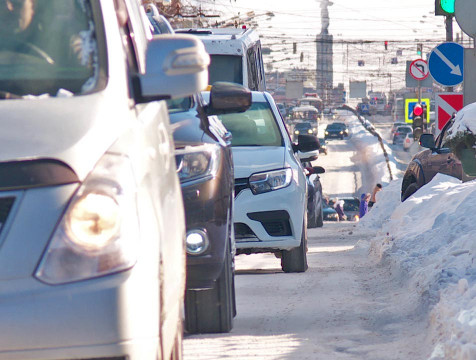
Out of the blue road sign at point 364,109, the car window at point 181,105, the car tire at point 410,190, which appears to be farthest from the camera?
the blue road sign at point 364,109

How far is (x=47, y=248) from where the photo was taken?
3.17m

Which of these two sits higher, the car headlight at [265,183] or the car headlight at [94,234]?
the car headlight at [94,234]

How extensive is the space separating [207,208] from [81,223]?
2.81 m

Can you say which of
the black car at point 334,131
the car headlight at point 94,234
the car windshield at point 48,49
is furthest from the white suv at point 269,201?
the black car at point 334,131

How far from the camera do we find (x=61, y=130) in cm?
333

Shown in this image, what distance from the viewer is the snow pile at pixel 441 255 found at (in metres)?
5.74

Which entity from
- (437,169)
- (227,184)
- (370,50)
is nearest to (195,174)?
(227,184)

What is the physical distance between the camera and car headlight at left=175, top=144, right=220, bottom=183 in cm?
591

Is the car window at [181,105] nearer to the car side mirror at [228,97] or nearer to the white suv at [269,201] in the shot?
the car side mirror at [228,97]

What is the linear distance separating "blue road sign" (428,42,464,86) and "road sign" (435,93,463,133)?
388 millimetres

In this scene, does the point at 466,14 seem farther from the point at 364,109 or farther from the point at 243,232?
the point at 364,109

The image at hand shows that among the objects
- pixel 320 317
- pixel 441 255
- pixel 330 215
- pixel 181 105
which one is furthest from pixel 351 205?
pixel 181 105

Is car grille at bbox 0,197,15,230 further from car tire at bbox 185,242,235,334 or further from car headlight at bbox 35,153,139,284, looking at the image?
car tire at bbox 185,242,235,334

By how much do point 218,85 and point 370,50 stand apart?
337ft
